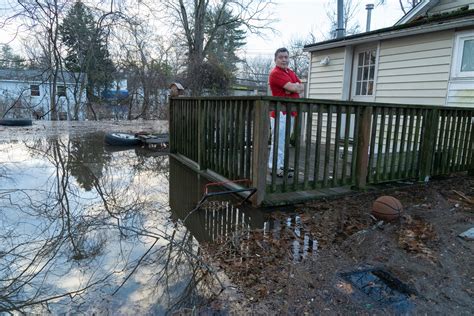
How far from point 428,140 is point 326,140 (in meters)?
1.84

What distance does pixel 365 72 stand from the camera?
7172mm

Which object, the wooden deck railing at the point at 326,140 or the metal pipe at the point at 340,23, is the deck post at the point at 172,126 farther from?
the metal pipe at the point at 340,23

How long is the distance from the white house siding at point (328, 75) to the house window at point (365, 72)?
1.26 ft

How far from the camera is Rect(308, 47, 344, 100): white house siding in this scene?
24.7 ft

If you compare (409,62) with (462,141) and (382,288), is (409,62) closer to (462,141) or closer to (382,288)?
(462,141)

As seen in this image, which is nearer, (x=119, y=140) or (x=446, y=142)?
(x=446, y=142)

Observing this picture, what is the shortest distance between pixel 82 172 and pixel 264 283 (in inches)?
157

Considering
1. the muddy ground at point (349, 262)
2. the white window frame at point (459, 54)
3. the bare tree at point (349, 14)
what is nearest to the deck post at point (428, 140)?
the muddy ground at point (349, 262)

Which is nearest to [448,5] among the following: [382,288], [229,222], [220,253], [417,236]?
[417,236]

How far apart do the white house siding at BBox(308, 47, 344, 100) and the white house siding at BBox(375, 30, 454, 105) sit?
3.27 feet

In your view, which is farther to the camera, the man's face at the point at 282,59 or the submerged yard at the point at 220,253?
the man's face at the point at 282,59

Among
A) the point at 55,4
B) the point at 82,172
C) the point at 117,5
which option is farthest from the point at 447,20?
the point at 55,4

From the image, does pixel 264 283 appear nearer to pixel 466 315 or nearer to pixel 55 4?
pixel 466 315

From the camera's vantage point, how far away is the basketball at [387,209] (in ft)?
10.4
